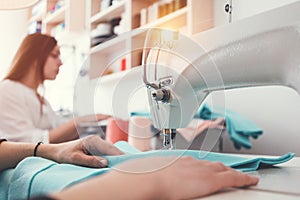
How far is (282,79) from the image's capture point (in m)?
0.65

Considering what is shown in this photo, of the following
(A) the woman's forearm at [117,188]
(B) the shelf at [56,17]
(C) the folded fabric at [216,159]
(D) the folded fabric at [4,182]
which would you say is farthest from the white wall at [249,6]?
(B) the shelf at [56,17]

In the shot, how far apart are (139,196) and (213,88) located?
41cm

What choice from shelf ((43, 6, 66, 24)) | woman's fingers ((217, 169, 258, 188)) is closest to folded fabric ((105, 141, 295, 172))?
woman's fingers ((217, 169, 258, 188))

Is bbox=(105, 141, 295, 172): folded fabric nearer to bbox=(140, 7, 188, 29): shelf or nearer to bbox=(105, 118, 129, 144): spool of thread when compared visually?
bbox=(105, 118, 129, 144): spool of thread

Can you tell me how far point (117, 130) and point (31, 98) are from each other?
46.0 inches

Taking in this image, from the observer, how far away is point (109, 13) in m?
2.31

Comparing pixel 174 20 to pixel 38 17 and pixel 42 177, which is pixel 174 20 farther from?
pixel 38 17

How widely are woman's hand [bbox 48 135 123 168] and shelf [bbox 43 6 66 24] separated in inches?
92.1

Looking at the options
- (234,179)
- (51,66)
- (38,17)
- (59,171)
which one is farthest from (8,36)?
(234,179)

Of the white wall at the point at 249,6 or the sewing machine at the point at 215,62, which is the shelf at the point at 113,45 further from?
the sewing machine at the point at 215,62

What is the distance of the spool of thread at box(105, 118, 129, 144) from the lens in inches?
34.9

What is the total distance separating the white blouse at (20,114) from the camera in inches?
72.6

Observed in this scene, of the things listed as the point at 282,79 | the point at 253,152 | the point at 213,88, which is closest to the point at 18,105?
the point at 253,152

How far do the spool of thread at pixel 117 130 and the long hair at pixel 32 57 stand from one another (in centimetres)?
118
